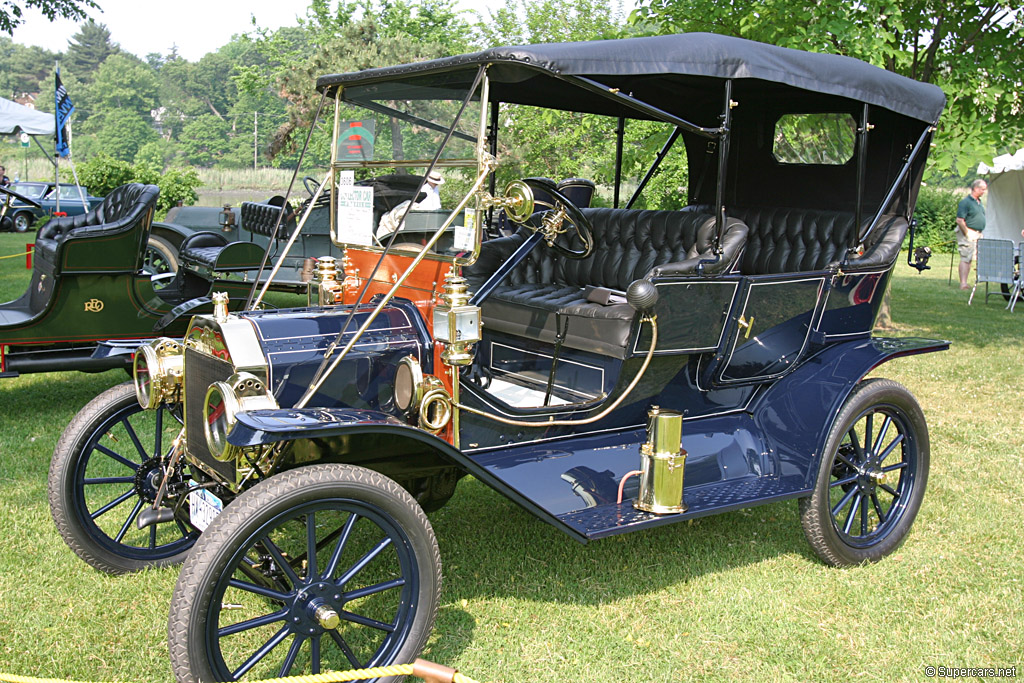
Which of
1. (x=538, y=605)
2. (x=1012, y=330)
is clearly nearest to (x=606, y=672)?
(x=538, y=605)

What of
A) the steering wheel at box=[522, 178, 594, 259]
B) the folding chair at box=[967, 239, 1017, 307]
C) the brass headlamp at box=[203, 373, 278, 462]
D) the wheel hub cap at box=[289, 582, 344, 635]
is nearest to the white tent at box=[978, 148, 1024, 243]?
the folding chair at box=[967, 239, 1017, 307]

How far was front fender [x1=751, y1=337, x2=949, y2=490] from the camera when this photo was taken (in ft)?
11.8

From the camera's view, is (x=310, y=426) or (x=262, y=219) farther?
(x=262, y=219)

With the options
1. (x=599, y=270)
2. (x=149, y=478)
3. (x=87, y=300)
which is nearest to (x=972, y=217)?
(x=599, y=270)

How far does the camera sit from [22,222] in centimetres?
1920

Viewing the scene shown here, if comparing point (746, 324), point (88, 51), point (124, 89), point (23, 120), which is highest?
point (88, 51)

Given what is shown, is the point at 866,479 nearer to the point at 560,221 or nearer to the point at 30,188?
the point at 560,221

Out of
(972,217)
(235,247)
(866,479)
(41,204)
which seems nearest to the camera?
(866,479)

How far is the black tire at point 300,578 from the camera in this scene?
2270mm

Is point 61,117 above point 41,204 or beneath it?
above

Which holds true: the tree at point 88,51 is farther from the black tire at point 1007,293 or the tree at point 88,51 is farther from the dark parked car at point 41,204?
the black tire at point 1007,293

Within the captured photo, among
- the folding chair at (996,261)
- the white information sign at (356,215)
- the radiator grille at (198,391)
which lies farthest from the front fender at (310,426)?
the folding chair at (996,261)

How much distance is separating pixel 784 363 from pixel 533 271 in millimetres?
1369

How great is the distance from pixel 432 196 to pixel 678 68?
102 cm
